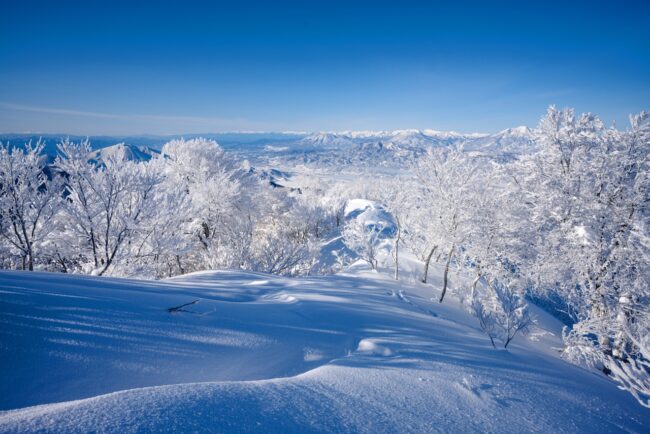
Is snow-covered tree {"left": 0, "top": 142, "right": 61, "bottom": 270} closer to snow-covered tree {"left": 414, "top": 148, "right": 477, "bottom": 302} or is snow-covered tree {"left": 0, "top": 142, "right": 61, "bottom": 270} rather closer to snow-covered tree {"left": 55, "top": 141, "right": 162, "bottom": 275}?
snow-covered tree {"left": 55, "top": 141, "right": 162, "bottom": 275}

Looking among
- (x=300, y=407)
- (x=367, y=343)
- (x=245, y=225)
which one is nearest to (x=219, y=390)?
(x=300, y=407)

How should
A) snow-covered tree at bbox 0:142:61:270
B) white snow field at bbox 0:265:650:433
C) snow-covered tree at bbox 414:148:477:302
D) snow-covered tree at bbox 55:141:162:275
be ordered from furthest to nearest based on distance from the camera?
snow-covered tree at bbox 414:148:477:302
snow-covered tree at bbox 0:142:61:270
snow-covered tree at bbox 55:141:162:275
white snow field at bbox 0:265:650:433

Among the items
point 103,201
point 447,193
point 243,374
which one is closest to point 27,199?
point 103,201

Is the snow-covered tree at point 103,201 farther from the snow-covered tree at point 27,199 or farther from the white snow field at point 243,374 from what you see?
the white snow field at point 243,374

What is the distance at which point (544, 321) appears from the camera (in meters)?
13.8

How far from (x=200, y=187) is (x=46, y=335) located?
603 inches

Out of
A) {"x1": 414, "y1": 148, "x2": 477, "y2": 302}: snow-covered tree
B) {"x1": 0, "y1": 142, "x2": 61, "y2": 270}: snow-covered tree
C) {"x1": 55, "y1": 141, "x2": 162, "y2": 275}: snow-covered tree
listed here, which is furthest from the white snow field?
{"x1": 0, "y1": 142, "x2": 61, "y2": 270}: snow-covered tree

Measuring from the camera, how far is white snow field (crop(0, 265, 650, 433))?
200 centimetres

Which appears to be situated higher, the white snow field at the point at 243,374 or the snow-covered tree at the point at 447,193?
the snow-covered tree at the point at 447,193

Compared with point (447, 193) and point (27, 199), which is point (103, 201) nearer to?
point (27, 199)

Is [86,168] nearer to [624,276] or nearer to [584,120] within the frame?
[624,276]

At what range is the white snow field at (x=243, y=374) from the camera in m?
2.00

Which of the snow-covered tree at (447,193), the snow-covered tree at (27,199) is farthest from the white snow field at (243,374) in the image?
the snow-covered tree at (27,199)

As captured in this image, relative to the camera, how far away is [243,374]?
10.3 feet
